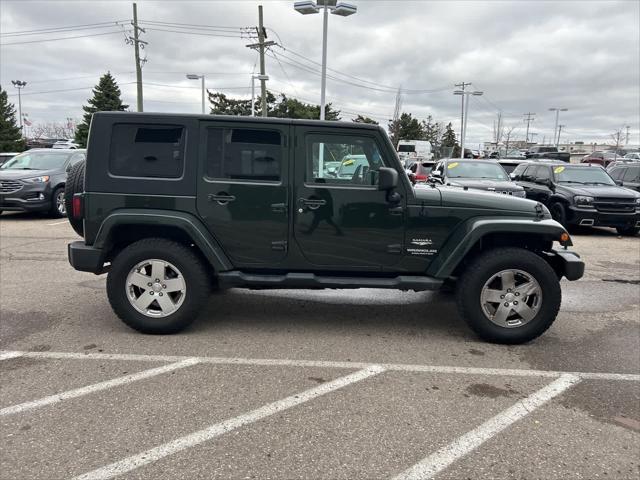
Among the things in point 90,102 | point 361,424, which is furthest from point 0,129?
point 361,424

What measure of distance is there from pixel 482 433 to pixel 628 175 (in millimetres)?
14387

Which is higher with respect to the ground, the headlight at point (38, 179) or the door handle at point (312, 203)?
the door handle at point (312, 203)

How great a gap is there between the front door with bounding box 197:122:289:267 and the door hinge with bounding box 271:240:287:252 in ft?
0.34

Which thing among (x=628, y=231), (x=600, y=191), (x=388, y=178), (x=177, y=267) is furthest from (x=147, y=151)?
(x=628, y=231)

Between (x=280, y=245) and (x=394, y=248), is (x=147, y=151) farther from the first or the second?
(x=394, y=248)

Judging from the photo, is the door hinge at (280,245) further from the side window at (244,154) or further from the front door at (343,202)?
the side window at (244,154)

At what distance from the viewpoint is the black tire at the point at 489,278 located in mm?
4289

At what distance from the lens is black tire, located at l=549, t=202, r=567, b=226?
11367 mm

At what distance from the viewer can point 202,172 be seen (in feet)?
14.1

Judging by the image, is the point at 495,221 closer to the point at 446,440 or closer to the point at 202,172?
the point at 446,440

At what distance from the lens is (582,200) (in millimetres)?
11031

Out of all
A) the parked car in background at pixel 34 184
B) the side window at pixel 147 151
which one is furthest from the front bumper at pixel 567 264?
the parked car in background at pixel 34 184

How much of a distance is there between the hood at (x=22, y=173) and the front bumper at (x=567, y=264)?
11.4 meters

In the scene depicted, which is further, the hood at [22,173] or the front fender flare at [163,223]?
the hood at [22,173]
